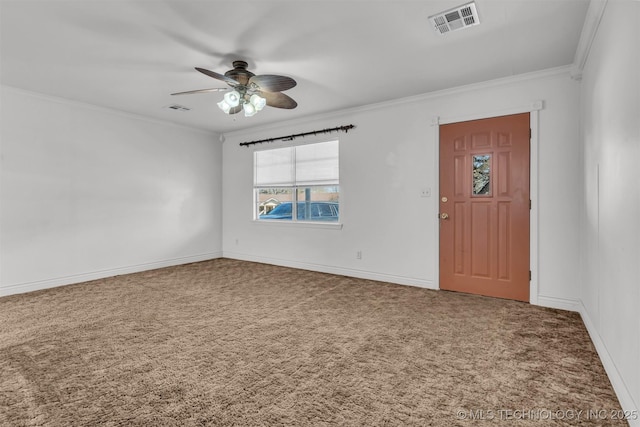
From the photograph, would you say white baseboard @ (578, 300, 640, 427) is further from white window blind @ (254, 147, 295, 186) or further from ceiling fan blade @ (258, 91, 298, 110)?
white window blind @ (254, 147, 295, 186)

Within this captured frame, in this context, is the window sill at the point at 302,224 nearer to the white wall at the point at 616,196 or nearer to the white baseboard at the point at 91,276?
the white baseboard at the point at 91,276

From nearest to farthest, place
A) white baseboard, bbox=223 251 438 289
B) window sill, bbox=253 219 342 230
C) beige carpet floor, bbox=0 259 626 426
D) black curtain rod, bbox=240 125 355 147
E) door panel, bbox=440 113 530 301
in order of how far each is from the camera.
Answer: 1. beige carpet floor, bbox=0 259 626 426
2. door panel, bbox=440 113 530 301
3. white baseboard, bbox=223 251 438 289
4. black curtain rod, bbox=240 125 355 147
5. window sill, bbox=253 219 342 230

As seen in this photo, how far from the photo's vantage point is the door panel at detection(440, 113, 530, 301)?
355 cm

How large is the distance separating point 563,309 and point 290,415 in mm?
3080

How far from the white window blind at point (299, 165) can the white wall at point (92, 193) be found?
117 cm

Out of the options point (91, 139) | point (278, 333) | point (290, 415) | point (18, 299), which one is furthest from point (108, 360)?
point (91, 139)

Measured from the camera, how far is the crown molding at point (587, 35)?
7.13ft

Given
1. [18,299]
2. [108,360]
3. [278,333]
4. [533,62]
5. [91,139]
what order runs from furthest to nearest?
[91,139]
[18,299]
[533,62]
[278,333]
[108,360]

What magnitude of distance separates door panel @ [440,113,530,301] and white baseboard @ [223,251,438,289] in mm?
311

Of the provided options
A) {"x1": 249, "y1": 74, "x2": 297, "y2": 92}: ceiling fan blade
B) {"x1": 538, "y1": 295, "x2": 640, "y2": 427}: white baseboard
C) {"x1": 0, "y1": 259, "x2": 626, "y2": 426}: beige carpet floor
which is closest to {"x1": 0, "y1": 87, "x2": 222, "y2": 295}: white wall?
{"x1": 0, "y1": 259, "x2": 626, "y2": 426}: beige carpet floor

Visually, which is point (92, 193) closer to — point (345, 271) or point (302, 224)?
point (302, 224)

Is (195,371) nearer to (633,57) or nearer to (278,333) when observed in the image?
A: (278,333)

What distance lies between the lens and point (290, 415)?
5.54ft

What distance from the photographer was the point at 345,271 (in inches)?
191
